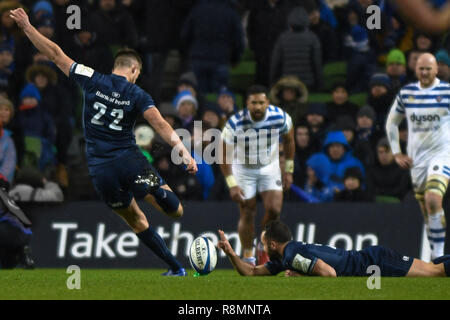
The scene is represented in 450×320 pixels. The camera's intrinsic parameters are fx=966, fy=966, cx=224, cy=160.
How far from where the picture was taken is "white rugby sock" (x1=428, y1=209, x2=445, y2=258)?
37.2ft

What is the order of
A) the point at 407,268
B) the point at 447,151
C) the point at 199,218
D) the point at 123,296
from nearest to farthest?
the point at 123,296 → the point at 407,268 → the point at 447,151 → the point at 199,218

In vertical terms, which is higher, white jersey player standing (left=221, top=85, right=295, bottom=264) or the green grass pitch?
white jersey player standing (left=221, top=85, right=295, bottom=264)

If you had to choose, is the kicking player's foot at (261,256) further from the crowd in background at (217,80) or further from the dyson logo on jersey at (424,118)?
the dyson logo on jersey at (424,118)

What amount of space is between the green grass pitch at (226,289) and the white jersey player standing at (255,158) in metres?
3.08

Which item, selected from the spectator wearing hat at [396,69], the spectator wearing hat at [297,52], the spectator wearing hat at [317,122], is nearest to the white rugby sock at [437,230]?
the spectator wearing hat at [317,122]

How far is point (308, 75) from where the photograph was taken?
1642 cm

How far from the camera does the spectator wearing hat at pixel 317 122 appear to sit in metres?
14.4

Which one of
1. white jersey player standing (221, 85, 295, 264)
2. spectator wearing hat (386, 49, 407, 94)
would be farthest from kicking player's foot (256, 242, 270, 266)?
spectator wearing hat (386, 49, 407, 94)

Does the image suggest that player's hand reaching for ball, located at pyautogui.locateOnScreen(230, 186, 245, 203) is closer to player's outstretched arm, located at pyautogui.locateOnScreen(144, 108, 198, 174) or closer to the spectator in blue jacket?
the spectator in blue jacket

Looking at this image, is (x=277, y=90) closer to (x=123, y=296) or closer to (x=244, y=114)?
(x=244, y=114)

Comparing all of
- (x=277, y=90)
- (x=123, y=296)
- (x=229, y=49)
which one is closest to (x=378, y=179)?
(x=277, y=90)

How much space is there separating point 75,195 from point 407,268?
6.41 meters

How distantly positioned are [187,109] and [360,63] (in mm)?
3569

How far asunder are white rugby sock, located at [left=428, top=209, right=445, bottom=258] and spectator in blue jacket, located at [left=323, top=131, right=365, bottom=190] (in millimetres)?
2410
